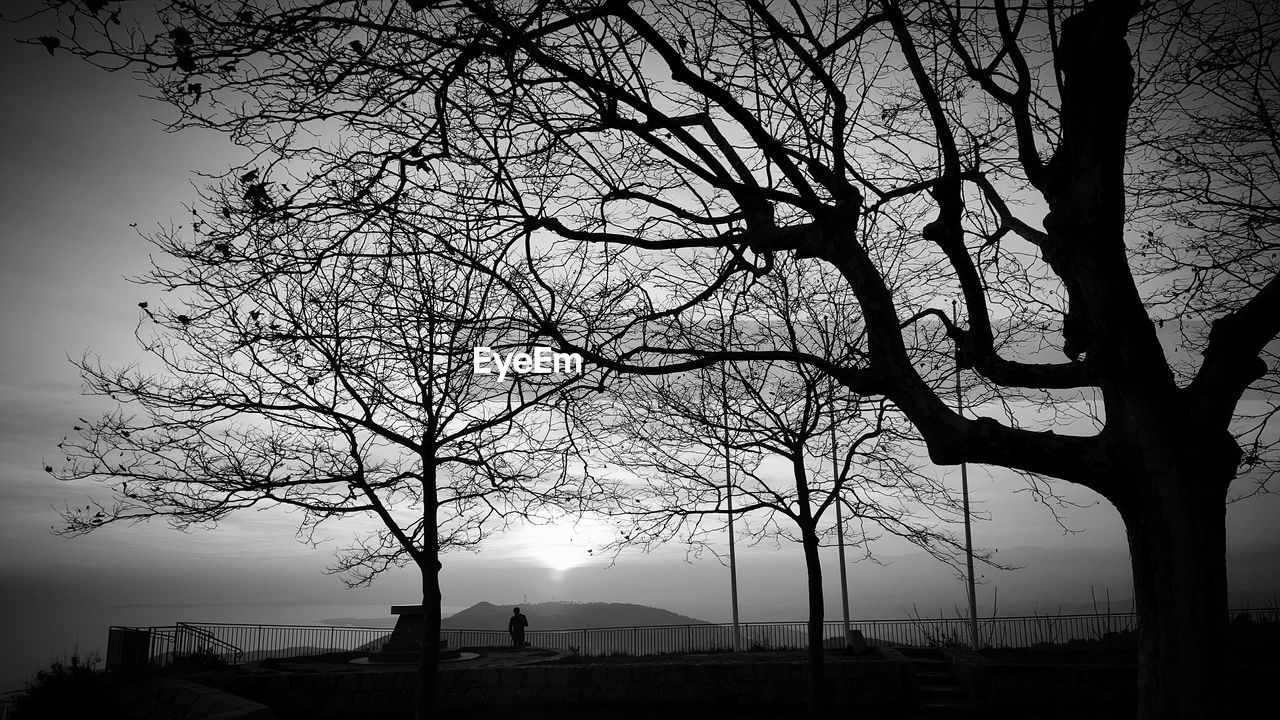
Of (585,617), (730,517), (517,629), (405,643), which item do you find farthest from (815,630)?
(585,617)

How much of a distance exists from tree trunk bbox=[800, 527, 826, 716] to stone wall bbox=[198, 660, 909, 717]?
3950 millimetres

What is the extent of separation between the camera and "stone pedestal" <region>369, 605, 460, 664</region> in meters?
22.0

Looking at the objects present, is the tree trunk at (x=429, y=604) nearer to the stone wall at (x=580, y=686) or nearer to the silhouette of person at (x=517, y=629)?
the stone wall at (x=580, y=686)

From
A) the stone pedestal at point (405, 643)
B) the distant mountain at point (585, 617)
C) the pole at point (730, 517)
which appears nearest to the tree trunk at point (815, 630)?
the pole at point (730, 517)

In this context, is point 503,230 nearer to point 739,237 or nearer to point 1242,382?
point 739,237

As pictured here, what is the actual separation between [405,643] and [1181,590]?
22173 millimetres

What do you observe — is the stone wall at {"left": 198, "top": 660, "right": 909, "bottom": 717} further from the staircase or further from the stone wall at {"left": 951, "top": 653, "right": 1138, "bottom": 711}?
the stone wall at {"left": 951, "top": 653, "right": 1138, "bottom": 711}

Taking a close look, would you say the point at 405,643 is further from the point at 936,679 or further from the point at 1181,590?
the point at 1181,590

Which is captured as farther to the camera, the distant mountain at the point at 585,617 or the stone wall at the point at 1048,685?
the distant mountain at the point at 585,617

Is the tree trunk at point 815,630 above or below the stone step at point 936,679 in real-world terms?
above

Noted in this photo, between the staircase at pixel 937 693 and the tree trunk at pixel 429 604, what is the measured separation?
10.2 meters

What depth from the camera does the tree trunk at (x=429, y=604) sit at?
37.7 feet

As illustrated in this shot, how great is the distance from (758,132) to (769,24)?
0.97 meters

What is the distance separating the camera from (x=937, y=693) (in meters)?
17.0
